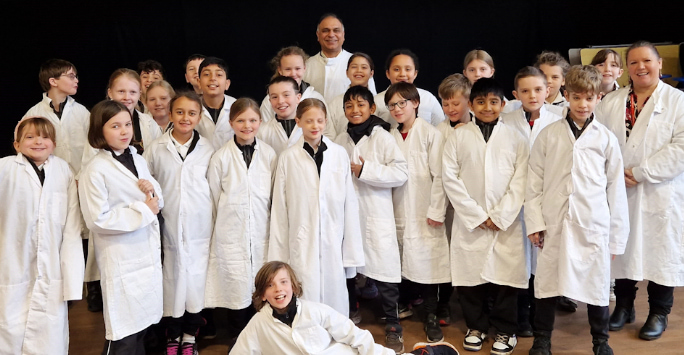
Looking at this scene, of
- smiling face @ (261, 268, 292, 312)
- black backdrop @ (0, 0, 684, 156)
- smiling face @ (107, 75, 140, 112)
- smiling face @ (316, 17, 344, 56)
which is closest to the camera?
smiling face @ (261, 268, 292, 312)

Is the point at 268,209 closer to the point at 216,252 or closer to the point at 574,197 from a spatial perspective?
the point at 216,252

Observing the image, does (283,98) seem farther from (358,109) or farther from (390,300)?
(390,300)

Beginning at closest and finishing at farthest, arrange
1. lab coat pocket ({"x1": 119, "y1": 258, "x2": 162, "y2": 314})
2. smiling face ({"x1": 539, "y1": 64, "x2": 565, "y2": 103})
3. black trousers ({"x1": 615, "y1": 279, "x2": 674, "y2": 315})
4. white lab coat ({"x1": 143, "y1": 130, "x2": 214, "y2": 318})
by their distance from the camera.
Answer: lab coat pocket ({"x1": 119, "y1": 258, "x2": 162, "y2": 314}) → white lab coat ({"x1": 143, "y1": 130, "x2": 214, "y2": 318}) → black trousers ({"x1": 615, "y1": 279, "x2": 674, "y2": 315}) → smiling face ({"x1": 539, "y1": 64, "x2": 565, "y2": 103})

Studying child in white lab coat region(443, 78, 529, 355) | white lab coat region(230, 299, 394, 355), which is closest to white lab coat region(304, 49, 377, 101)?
child in white lab coat region(443, 78, 529, 355)

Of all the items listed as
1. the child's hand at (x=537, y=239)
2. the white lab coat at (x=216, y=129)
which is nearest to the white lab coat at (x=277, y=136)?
the white lab coat at (x=216, y=129)

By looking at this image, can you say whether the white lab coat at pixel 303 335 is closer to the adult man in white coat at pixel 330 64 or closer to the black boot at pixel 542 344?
the black boot at pixel 542 344

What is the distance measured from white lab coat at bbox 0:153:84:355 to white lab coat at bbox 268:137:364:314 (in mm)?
898

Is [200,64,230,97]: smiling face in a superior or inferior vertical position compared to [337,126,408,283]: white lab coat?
superior

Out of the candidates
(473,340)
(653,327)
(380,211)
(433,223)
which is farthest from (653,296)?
(380,211)

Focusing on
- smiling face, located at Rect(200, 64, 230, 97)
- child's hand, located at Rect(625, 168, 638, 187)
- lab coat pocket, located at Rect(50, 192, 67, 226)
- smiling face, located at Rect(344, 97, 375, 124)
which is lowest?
lab coat pocket, located at Rect(50, 192, 67, 226)

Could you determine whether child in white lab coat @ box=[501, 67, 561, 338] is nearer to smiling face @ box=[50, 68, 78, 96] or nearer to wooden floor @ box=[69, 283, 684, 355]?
wooden floor @ box=[69, 283, 684, 355]

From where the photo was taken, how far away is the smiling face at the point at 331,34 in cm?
390

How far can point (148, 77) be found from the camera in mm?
4207

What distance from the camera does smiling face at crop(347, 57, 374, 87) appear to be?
3.54m
